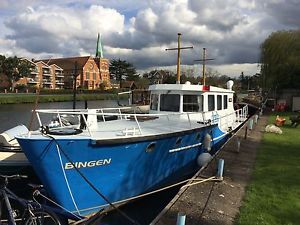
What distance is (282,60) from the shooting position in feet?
132

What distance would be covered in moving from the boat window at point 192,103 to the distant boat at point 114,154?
36 millimetres

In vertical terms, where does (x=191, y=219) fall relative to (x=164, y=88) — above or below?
below

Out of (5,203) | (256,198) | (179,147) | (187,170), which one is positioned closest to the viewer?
(5,203)

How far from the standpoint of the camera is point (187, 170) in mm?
12273

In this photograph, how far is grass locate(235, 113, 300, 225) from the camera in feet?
23.5

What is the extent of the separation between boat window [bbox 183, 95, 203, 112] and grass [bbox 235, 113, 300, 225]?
273 centimetres

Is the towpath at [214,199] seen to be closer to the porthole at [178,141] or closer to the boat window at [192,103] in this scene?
the porthole at [178,141]

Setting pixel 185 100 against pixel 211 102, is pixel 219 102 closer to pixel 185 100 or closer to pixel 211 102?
pixel 211 102

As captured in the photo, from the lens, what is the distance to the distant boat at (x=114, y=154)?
7.96 meters

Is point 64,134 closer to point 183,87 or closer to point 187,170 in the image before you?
point 187,170

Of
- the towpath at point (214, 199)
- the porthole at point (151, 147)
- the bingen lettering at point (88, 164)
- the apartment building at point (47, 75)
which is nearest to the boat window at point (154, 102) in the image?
the towpath at point (214, 199)

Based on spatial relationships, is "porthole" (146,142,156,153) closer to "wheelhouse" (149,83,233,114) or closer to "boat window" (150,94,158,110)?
"wheelhouse" (149,83,233,114)

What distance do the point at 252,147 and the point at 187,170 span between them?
12.8 feet

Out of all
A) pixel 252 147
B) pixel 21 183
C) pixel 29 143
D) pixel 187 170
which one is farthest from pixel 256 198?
pixel 252 147
